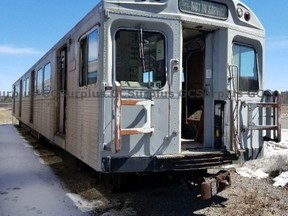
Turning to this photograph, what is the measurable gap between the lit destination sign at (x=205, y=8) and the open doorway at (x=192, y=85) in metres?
0.74

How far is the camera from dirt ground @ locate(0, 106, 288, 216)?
553 centimetres

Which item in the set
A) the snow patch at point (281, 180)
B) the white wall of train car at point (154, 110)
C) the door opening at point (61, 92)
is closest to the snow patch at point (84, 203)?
the white wall of train car at point (154, 110)

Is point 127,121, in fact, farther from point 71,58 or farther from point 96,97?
point 71,58

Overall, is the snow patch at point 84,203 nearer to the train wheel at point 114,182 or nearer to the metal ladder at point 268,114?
the train wheel at point 114,182

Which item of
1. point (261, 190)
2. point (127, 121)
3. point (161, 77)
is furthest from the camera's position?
point (261, 190)

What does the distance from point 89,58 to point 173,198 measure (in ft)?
9.02

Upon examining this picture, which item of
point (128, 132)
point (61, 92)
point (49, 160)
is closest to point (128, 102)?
point (128, 132)

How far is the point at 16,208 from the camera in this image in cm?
563

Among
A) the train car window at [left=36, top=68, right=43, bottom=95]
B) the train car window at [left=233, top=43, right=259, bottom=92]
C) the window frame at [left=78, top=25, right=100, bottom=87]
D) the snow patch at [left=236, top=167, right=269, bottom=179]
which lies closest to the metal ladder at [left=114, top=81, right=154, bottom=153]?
the window frame at [left=78, top=25, right=100, bottom=87]

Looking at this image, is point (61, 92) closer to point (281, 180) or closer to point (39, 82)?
point (39, 82)

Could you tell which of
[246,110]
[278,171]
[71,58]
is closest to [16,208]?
[71,58]

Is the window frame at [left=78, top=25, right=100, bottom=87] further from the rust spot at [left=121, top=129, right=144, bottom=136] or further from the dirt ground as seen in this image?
the dirt ground

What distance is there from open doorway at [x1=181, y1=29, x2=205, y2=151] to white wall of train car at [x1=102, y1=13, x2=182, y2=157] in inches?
47.9

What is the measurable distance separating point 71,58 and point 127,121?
254 cm
